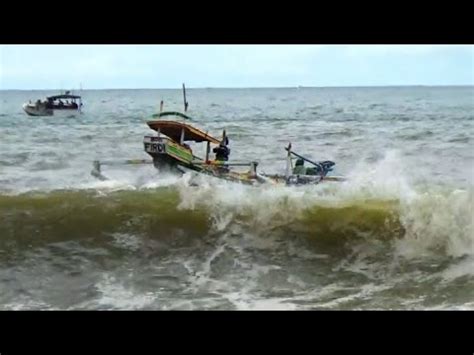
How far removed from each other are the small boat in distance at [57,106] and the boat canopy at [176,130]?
1.44 ft

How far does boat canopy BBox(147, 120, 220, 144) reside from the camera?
12.3 ft

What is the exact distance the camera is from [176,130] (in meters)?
3.81

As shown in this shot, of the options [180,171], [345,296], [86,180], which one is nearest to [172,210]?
[180,171]

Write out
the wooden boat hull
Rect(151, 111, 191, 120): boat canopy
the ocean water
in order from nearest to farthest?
1. the ocean water
2. Rect(151, 111, 191, 120): boat canopy
3. the wooden boat hull

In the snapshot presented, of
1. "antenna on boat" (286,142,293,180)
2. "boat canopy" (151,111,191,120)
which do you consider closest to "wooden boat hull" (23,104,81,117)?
"boat canopy" (151,111,191,120)

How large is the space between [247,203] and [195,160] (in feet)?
1.33

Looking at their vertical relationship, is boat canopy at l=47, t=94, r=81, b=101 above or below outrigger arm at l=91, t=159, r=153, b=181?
above

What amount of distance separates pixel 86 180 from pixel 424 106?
219cm

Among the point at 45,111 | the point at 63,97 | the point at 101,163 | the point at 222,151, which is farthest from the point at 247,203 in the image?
the point at 45,111

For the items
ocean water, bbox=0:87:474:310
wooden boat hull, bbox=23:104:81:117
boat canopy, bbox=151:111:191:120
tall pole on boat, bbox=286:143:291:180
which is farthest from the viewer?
wooden boat hull, bbox=23:104:81:117

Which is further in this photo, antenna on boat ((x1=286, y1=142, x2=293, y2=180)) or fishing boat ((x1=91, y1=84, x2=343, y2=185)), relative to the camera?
fishing boat ((x1=91, y1=84, x2=343, y2=185))

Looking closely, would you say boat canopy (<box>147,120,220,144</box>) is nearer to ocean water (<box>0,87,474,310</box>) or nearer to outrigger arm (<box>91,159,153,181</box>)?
ocean water (<box>0,87,474,310</box>)

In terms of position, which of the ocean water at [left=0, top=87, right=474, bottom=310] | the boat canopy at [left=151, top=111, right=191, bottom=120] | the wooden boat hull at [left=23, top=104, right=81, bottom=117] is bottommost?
the ocean water at [left=0, top=87, right=474, bottom=310]
